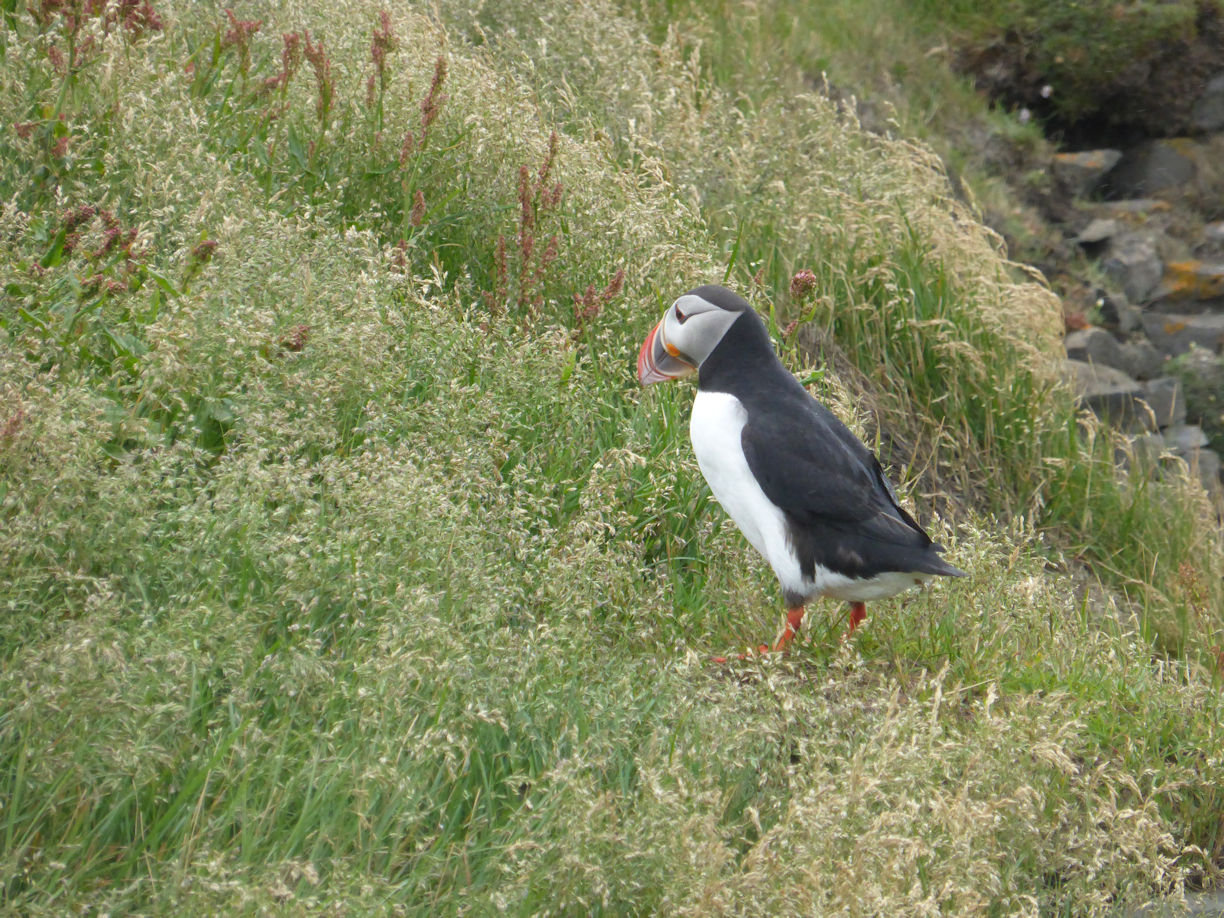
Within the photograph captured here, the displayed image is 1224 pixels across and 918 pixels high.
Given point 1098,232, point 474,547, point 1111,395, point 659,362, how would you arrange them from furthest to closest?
point 1098,232 → point 1111,395 → point 659,362 → point 474,547

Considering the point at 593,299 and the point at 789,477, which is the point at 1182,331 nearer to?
the point at 593,299

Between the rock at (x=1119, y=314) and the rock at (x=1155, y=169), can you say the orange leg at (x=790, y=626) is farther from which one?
the rock at (x=1155, y=169)

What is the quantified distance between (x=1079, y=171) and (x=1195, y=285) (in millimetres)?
1363

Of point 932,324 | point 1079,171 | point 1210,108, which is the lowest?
point 932,324

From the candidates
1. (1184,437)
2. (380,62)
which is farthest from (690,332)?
(1184,437)

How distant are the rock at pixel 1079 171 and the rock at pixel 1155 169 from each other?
0.23 metres

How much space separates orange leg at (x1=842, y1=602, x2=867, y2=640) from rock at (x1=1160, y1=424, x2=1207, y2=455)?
17.3 feet

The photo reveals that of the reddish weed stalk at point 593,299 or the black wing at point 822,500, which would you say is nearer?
the black wing at point 822,500

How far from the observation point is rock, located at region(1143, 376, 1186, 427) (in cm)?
899

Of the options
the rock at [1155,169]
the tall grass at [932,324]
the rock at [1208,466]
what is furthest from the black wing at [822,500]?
the rock at [1155,169]

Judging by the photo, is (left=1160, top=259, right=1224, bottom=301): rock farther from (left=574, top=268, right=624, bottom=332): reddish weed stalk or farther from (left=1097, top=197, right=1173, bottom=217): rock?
(left=574, top=268, right=624, bottom=332): reddish weed stalk

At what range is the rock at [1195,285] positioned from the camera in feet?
33.1

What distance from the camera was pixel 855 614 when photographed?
4.27m

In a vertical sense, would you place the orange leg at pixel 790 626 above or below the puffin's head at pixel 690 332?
below
